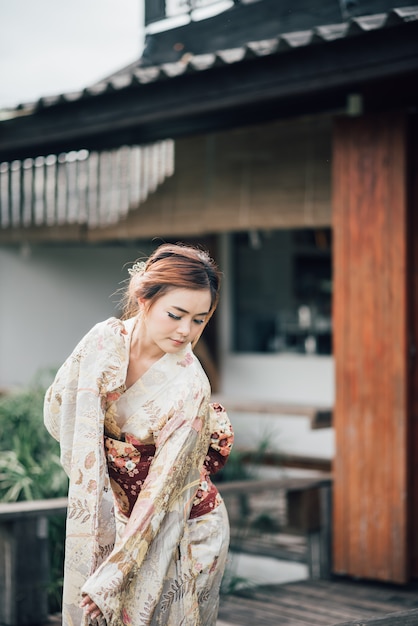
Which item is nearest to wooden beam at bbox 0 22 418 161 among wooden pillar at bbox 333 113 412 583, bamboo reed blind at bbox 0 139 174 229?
wooden pillar at bbox 333 113 412 583

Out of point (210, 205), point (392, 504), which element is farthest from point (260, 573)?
point (210, 205)

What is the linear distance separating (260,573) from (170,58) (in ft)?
12.6

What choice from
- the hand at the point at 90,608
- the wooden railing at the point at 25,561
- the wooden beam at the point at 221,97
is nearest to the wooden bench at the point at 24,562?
the wooden railing at the point at 25,561

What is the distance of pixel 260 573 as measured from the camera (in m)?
5.95

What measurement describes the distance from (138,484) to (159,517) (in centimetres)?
27

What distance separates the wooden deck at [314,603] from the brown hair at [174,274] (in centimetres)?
220

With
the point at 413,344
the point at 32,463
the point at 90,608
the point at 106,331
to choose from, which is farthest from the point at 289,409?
the point at 90,608

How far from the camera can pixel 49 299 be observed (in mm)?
8789

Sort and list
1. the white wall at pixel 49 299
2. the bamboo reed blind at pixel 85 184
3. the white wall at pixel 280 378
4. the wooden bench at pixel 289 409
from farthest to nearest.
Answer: the white wall at pixel 49 299 → the white wall at pixel 280 378 → the bamboo reed blind at pixel 85 184 → the wooden bench at pixel 289 409

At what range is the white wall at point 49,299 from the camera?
28.3 feet

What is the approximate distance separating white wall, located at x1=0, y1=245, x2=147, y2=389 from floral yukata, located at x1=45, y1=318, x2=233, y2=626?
5.81 metres

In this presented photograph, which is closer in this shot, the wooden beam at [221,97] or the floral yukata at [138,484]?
the floral yukata at [138,484]

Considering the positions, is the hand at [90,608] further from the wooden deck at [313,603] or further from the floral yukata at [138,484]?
the wooden deck at [313,603]

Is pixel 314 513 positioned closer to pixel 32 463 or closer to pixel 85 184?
pixel 32 463
